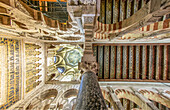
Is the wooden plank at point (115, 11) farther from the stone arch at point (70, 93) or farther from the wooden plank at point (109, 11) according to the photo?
the stone arch at point (70, 93)

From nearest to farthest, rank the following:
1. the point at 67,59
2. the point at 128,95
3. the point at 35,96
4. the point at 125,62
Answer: the point at 128,95
the point at 35,96
the point at 125,62
the point at 67,59

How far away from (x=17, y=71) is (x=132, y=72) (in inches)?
351

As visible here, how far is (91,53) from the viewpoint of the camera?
15.3ft

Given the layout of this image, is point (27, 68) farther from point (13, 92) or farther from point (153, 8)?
point (153, 8)

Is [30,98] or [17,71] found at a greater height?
[17,71]

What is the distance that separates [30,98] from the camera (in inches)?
204

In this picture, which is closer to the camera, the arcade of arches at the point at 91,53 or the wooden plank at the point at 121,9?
the arcade of arches at the point at 91,53

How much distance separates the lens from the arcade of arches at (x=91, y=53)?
2.35 m

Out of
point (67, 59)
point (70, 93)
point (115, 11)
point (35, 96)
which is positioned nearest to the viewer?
point (115, 11)

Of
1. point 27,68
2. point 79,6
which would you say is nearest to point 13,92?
point 27,68

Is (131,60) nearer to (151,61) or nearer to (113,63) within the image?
(113,63)

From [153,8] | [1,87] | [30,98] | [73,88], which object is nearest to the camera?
[153,8]

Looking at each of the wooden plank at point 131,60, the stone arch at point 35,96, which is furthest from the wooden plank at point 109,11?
the stone arch at point 35,96

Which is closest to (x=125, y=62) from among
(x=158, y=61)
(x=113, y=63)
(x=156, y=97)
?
(x=113, y=63)
